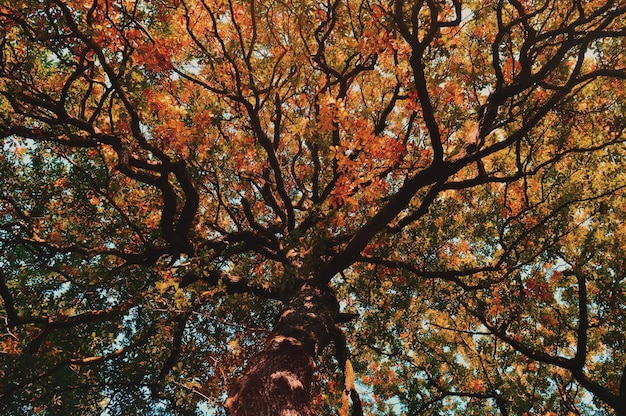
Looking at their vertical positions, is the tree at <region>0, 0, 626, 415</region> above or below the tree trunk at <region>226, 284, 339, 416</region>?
above

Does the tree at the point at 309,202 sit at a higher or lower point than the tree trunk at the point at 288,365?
higher

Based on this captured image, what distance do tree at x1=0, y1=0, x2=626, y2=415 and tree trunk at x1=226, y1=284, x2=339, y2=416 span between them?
5 centimetres

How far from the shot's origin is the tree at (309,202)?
5.96 meters

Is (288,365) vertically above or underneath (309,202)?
underneath

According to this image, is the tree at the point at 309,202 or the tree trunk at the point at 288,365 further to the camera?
the tree at the point at 309,202

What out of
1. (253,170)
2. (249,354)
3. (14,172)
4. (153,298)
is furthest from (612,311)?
(14,172)

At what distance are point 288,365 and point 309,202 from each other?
5445mm

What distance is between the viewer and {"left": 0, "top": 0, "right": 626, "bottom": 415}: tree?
596 centimetres

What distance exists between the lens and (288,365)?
15.0ft

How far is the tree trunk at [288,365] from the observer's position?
398 centimetres

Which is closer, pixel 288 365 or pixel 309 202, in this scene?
pixel 288 365

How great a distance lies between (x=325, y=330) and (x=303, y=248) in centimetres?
134

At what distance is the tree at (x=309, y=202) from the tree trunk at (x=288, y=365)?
5cm

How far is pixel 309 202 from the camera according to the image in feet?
31.9
